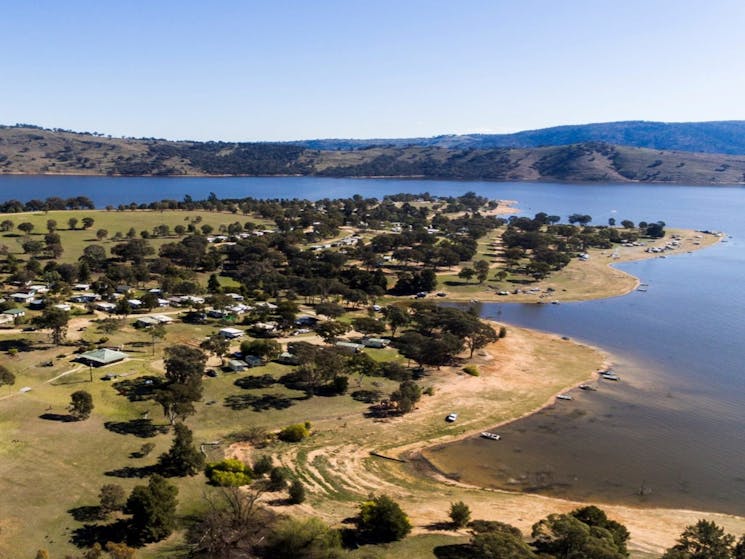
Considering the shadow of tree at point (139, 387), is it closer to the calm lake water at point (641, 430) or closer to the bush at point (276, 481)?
the bush at point (276, 481)

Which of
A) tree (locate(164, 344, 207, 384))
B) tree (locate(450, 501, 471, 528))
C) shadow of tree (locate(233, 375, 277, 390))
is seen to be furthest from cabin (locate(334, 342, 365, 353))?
tree (locate(450, 501, 471, 528))

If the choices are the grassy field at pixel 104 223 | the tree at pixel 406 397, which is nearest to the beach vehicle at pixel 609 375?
the tree at pixel 406 397

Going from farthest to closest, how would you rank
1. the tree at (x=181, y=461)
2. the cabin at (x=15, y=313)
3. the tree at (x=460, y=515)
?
the cabin at (x=15, y=313) < the tree at (x=181, y=461) < the tree at (x=460, y=515)

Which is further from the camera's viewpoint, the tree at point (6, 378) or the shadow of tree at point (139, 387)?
the shadow of tree at point (139, 387)

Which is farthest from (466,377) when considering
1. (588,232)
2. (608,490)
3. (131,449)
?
(588,232)

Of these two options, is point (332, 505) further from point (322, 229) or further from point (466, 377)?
point (322, 229)

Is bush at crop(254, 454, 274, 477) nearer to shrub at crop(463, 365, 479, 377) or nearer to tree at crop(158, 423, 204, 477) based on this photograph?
tree at crop(158, 423, 204, 477)

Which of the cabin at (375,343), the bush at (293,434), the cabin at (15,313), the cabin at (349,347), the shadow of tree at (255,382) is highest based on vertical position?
the cabin at (15,313)
